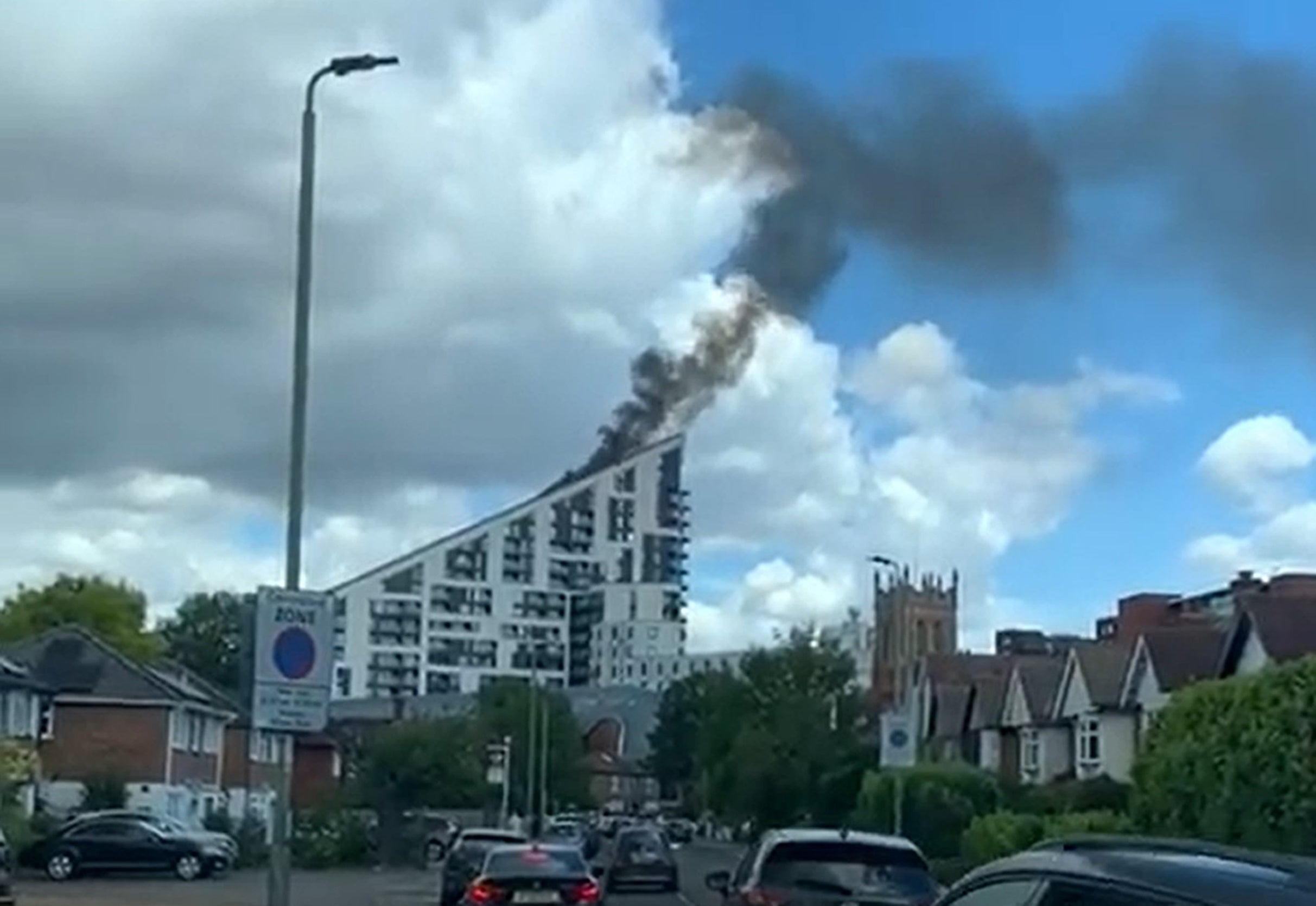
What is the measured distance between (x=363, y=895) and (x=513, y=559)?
12967 centimetres

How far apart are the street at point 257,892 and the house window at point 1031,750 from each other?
17323 mm

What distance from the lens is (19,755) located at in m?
62.9

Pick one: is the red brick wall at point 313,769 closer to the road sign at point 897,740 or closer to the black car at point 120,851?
the black car at point 120,851

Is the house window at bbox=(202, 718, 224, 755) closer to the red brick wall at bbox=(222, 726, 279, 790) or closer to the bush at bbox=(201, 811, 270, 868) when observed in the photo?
the red brick wall at bbox=(222, 726, 279, 790)

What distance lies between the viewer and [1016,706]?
85750 mm

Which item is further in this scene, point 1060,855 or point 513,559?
point 513,559

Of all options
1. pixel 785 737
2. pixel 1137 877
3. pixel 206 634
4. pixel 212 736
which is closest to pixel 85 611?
pixel 206 634

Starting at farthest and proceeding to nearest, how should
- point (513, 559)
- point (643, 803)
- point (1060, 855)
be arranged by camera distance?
point (513, 559), point (643, 803), point (1060, 855)


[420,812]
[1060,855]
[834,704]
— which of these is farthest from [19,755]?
[1060,855]

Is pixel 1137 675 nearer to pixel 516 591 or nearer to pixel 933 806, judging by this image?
pixel 933 806

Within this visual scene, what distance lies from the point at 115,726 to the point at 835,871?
207 ft

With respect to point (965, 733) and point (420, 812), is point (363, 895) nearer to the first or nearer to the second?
point (420, 812)

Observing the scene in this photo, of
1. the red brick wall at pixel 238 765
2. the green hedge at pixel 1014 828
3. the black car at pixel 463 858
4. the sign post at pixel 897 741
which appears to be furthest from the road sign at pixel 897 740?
the red brick wall at pixel 238 765

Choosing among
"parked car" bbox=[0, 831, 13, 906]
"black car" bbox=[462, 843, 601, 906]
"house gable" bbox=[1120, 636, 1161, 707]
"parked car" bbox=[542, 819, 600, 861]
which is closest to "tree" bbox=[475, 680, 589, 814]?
"parked car" bbox=[542, 819, 600, 861]
